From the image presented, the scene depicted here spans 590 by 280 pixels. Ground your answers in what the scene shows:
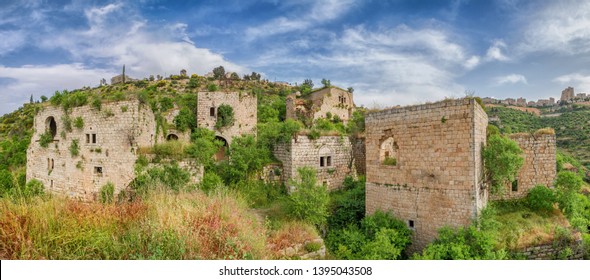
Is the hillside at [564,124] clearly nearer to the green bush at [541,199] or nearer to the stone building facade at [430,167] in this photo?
the green bush at [541,199]

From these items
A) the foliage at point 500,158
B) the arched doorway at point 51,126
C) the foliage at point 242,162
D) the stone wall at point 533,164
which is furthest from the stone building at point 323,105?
the foliage at point 500,158

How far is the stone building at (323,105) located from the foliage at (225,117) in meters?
10.5

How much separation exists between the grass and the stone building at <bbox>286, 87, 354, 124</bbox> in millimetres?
19937

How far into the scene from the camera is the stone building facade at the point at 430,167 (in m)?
9.39

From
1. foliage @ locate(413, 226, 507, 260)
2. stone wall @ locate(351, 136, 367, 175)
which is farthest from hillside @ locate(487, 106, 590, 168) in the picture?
foliage @ locate(413, 226, 507, 260)

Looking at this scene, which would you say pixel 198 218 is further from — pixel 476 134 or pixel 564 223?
pixel 564 223

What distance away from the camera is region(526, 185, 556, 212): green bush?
490 inches

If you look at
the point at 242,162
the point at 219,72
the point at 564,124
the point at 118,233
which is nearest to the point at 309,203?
the point at 242,162

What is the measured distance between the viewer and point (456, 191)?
953 centimetres

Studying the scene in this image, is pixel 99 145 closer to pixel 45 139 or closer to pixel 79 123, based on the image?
pixel 79 123

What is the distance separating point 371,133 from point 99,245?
31.2ft

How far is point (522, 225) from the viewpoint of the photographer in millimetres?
10914

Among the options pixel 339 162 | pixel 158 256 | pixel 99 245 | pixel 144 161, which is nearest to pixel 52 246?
pixel 99 245

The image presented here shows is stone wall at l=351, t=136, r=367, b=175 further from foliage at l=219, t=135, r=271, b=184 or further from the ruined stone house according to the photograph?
the ruined stone house
